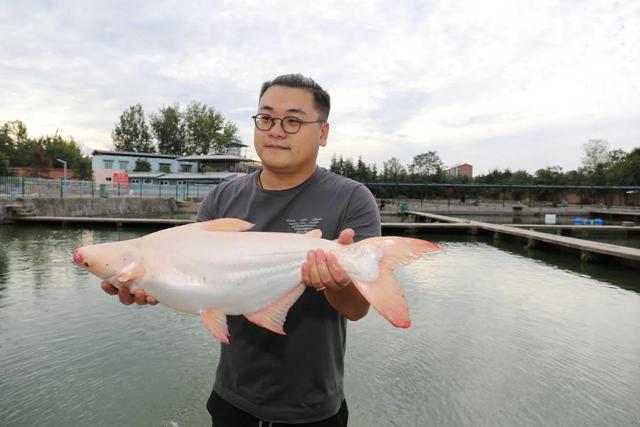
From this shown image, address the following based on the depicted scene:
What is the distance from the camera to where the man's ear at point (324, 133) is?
2.36 metres

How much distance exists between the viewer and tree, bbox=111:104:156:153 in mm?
82625

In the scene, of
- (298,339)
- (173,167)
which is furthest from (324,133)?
(173,167)

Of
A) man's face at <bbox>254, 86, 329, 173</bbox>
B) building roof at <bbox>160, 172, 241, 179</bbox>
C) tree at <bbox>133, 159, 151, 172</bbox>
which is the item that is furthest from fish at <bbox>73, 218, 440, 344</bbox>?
tree at <bbox>133, 159, 151, 172</bbox>

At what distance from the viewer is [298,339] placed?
205cm

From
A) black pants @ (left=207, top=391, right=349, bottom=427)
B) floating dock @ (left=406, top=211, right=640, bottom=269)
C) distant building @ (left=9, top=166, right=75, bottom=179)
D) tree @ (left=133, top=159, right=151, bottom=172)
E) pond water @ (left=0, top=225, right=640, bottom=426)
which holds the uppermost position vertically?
tree @ (left=133, top=159, right=151, bottom=172)

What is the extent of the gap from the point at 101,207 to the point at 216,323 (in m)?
31.3

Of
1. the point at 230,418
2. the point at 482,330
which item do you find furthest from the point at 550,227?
the point at 230,418

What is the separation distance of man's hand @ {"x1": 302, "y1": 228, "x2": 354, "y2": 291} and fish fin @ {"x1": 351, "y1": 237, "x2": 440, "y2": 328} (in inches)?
2.4

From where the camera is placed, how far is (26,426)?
4.60m

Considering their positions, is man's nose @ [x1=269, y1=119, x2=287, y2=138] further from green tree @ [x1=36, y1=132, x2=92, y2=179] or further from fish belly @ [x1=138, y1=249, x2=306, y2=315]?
green tree @ [x1=36, y1=132, x2=92, y2=179]

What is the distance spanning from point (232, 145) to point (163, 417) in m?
65.2

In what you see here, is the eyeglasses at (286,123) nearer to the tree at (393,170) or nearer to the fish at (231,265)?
the fish at (231,265)

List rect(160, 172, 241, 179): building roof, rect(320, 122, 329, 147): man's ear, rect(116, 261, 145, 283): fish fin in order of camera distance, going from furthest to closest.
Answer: rect(160, 172, 241, 179): building roof, rect(320, 122, 329, 147): man's ear, rect(116, 261, 145, 283): fish fin

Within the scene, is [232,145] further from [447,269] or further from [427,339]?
[427,339]
